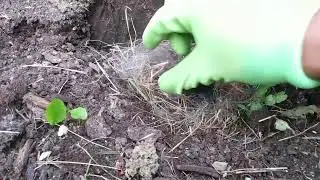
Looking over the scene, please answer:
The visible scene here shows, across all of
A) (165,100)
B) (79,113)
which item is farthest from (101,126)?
(165,100)

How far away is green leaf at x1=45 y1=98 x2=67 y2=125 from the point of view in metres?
1.23

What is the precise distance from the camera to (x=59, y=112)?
4.09 feet

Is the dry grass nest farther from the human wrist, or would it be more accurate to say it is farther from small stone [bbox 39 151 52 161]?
the human wrist

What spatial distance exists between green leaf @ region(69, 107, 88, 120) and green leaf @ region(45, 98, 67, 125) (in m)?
0.02

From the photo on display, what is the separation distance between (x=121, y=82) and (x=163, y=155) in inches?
10.9

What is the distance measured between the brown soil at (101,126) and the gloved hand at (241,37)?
29 centimetres

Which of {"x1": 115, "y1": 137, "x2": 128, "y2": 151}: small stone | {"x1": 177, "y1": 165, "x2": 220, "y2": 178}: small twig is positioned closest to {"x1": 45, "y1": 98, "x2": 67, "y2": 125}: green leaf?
{"x1": 115, "y1": 137, "x2": 128, "y2": 151}: small stone

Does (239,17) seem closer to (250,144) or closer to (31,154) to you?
(250,144)

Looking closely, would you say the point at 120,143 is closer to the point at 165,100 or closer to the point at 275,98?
the point at 165,100

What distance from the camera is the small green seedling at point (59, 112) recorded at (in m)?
1.23

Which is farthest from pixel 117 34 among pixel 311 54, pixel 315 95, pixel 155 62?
pixel 311 54

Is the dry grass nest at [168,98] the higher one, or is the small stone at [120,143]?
the dry grass nest at [168,98]

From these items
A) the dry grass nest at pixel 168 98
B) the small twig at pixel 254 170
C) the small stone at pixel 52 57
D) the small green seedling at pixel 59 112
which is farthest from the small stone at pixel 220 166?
the small stone at pixel 52 57

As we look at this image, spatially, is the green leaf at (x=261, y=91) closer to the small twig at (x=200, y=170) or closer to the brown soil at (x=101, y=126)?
the brown soil at (x=101, y=126)
